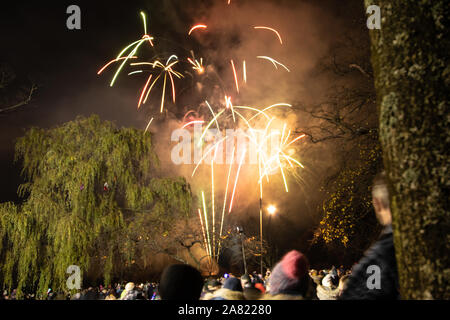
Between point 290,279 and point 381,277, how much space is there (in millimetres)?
1128

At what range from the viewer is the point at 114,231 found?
51.9 feet

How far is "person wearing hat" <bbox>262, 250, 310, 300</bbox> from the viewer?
320cm

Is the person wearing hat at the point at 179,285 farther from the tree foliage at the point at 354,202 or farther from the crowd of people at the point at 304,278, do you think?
the tree foliage at the point at 354,202

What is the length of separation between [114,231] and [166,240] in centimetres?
1867

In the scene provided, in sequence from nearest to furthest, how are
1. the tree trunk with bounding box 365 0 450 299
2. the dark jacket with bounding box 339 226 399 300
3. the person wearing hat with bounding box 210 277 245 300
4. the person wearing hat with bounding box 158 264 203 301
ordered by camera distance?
the tree trunk with bounding box 365 0 450 299 → the dark jacket with bounding box 339 226 399 300 → the person wearing hat with bounding box 158 264 203 301 → the person wearing hat with bounding box 210 277 245 300

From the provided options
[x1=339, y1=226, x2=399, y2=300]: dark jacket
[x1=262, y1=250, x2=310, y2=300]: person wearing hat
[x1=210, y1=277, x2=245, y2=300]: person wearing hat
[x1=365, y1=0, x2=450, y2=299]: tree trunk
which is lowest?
[x1=210, y1=277, x2=245, y2=300]: person wearing hat

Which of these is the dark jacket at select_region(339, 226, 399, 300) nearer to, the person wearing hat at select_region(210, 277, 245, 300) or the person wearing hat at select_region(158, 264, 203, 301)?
the person wearing hat at select_region(158, 264, 203, 301)

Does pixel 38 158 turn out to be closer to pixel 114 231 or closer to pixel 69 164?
pixel 69 164

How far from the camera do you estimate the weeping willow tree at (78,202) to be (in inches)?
551

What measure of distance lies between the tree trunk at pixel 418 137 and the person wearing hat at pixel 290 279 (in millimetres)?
1483

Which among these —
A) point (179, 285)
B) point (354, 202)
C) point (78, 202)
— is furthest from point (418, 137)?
point (78, 202)

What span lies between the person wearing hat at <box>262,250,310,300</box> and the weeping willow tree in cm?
1281

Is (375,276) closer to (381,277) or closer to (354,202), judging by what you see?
(381,277)

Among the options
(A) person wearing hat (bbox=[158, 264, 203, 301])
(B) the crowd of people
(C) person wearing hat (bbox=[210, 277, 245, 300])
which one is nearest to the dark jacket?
(B) the crowd of people
